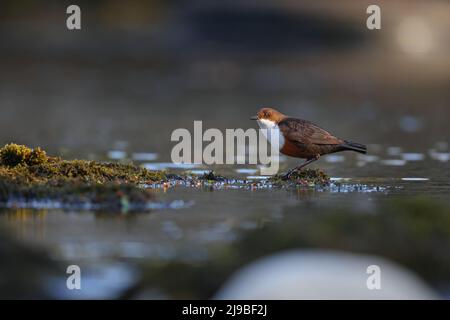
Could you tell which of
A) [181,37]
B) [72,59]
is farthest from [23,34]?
[181,37]

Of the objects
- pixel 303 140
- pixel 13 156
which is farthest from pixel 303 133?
pixel 13 156

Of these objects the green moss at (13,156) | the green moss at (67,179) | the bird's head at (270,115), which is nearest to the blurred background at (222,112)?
the green moss at (67,179)

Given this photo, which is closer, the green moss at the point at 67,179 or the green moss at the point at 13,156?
the green moss at the point at 67,179

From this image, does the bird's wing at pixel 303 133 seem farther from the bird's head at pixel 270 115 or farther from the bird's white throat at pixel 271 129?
the bird's head at pixel 270 115

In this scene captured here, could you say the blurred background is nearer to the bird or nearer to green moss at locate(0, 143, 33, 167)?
the bird

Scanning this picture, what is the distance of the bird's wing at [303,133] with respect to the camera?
1169 centimetres

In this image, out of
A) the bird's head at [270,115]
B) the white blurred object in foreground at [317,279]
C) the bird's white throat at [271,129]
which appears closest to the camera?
the white blurred object in foreground at [317,279]

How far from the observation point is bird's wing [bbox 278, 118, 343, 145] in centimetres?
1169

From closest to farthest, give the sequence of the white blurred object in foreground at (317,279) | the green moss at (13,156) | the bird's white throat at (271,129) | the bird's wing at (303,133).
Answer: the white blurred object in foreground at (317,279), the green moss at (13,156), the bird's wing at (303,133), the bird's white throat at (271,129)

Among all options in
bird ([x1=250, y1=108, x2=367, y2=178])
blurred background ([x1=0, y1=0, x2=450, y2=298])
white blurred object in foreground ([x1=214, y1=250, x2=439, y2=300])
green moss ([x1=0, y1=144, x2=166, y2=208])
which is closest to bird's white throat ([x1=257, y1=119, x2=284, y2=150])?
bird ([x1=250, y1=108, x2=367, y2=178])

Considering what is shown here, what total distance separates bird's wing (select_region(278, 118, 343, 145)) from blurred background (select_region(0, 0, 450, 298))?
0.77 metres

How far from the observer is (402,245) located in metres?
8.18

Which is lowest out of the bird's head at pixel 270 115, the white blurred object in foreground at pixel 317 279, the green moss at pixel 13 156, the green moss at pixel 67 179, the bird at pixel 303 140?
the white blurred object in foreground at pixel 317 279

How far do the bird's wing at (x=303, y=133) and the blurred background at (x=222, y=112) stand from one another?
0.77m
